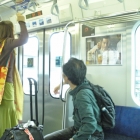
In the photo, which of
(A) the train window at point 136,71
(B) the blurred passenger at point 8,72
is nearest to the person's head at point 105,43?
(A) the train window at point 136,71

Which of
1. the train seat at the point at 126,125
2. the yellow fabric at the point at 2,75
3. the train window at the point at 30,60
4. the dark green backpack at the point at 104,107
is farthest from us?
the train window at the point at 30,60

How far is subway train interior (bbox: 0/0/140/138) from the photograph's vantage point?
2.24 metres

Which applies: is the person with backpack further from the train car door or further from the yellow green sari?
the train car door

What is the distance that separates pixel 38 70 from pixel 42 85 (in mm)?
276

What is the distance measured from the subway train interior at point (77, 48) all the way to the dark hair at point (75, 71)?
1.64 feet

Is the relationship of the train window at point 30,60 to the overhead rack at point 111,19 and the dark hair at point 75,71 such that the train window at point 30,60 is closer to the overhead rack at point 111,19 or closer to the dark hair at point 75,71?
the overhead rack at point 111,19

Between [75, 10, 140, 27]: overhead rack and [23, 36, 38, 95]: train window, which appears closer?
[75, 10, 140, 27]: overhead rack

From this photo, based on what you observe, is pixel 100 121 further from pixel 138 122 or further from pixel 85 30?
pixel 85 30

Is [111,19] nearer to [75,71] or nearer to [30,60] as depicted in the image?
[75,71]

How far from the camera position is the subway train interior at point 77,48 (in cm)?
224

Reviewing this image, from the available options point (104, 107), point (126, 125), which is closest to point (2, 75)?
point (104, 107)

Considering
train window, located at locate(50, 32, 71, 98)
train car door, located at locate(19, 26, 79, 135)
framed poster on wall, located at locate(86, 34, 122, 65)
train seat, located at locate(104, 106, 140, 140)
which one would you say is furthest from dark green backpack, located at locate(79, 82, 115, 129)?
train window, located at locate(50, 32, 71, 98)

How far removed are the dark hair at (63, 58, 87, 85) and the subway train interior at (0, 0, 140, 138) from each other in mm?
501

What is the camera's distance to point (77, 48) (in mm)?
2758
